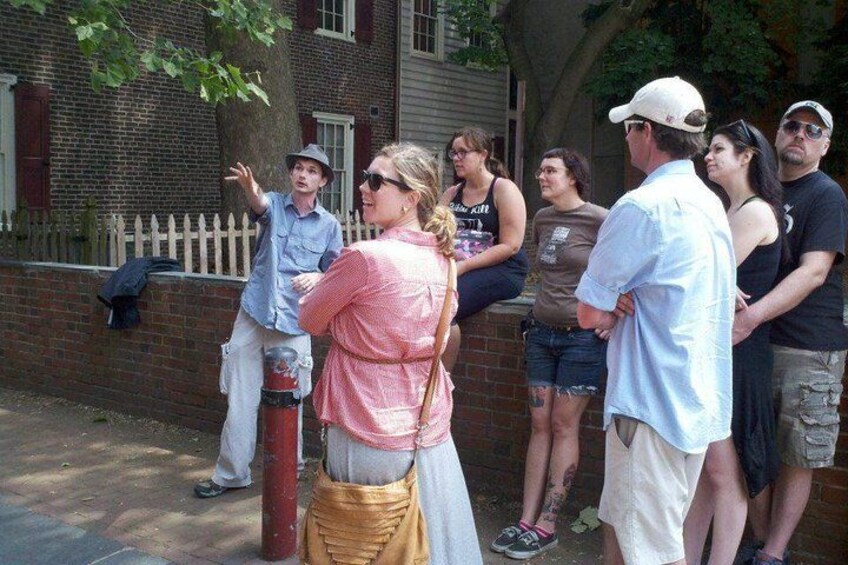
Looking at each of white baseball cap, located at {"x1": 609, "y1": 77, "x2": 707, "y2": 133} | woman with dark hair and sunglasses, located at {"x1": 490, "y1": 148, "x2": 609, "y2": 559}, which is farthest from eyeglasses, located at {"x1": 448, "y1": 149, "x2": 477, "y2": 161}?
white baseball cap, located at {"x1": 609, "y1": 77, "x2": 707, "y2": 133}

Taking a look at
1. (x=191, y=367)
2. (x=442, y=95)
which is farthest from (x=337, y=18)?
(x=191, y=367)

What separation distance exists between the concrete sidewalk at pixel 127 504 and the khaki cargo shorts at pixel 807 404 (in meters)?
1.15

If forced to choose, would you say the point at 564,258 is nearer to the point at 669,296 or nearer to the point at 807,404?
the point at 807,404

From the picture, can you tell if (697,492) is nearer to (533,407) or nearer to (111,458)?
(533,407)

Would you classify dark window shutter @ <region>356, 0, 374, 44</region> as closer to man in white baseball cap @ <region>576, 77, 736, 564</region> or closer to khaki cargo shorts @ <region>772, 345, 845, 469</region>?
khaki cargo shorts @ <region>772, 345, 845, 469</region>

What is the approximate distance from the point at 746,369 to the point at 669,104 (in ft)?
4.34

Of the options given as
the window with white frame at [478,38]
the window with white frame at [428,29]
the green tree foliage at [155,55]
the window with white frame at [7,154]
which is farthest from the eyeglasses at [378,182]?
the window with white frame at [478,38]

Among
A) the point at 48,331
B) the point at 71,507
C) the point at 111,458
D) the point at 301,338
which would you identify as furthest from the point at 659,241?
the point at 48,331

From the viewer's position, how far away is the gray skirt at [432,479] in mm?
3115

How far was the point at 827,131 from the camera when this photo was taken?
386cm

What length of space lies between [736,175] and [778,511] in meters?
1.47

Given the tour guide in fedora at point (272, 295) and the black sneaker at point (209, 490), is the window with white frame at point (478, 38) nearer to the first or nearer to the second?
the tour guide in fedora at point (272, 295)

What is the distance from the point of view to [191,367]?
22.5ft

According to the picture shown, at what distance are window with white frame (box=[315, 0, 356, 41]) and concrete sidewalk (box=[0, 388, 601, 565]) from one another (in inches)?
531
